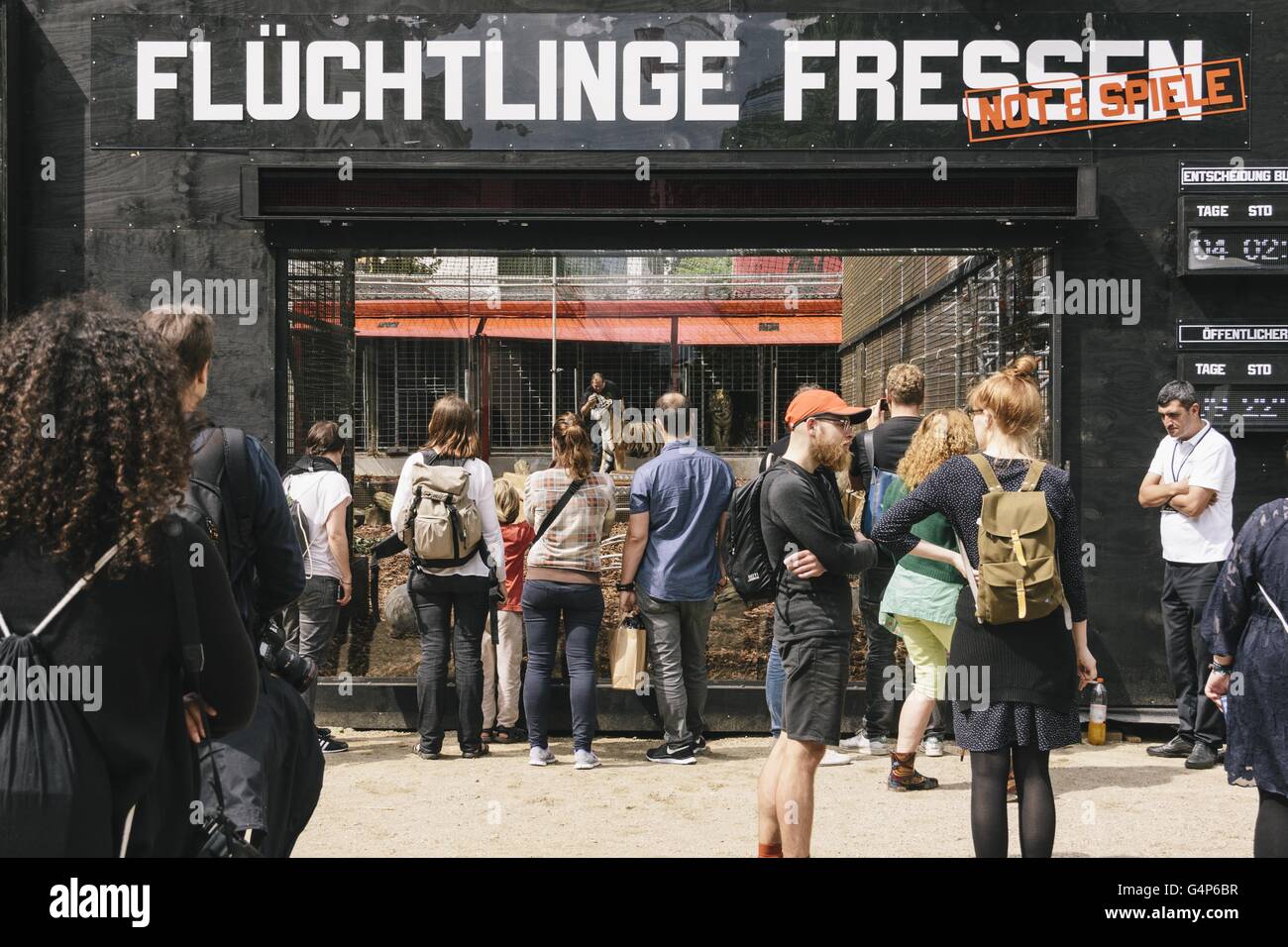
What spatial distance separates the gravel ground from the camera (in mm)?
5664

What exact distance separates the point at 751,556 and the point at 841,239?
11.6 ft

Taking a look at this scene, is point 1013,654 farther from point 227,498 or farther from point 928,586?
point 227,498

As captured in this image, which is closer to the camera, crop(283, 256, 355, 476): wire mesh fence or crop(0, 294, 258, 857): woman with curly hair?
crop(0, 294, 258, 857): woman with curly hair


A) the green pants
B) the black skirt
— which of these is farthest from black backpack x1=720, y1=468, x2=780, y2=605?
the green pants

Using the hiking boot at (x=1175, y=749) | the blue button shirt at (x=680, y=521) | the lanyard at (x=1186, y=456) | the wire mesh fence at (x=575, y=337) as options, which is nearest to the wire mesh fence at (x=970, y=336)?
the wire mesh fence at (x=575, y=337)

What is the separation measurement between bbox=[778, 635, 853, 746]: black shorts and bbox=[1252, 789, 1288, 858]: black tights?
1430 mm

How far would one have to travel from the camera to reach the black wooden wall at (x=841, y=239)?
25.2 feet

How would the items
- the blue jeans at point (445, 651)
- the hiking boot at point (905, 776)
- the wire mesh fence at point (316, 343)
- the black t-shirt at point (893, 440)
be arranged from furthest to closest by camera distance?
the wire mesh fence at point (316, 343) → the blue jeans at point (445, 651) → the black t-shirt at point (893, 440) → the hiking boot at point (905, 776)

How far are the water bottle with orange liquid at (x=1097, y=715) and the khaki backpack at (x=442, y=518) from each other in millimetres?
3894

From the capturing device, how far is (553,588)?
7.16 meters

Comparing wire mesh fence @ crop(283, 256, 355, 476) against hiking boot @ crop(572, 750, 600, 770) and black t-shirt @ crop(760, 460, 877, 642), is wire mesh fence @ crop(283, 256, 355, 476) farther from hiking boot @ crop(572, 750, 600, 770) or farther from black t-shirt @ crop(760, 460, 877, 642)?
black t-shirt @ crop(760, 460, 877, 642)

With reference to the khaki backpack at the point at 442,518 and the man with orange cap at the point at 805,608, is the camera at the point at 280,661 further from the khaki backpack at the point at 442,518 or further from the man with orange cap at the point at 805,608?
the khaki backpack at the point at 442,518

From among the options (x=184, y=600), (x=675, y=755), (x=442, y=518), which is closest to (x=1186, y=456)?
(x=675, y=755)

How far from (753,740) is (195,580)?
5.77 metres
